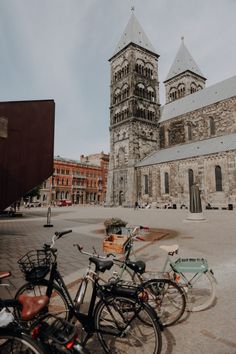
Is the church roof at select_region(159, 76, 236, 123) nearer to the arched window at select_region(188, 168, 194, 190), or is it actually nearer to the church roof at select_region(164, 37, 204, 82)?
the church roof at select_region(164, 37, 204, 82)

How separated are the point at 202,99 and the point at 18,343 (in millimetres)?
44617

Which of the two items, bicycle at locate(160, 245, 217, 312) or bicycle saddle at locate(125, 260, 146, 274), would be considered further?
bicycle at locate(160, 245, 217, 312)

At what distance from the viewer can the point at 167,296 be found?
325 cm

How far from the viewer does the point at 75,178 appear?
63875 mm

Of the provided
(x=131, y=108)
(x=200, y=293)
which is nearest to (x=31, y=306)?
(x=200, y=293)

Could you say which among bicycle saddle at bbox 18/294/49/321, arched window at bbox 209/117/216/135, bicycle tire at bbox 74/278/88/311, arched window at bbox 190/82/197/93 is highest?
arched window at bbox 190/82/197/93

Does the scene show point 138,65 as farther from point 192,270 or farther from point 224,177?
point 192,270

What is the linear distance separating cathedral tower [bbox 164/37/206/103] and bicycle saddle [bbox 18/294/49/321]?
52.8 metres

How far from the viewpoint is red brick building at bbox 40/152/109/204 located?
58625 mm

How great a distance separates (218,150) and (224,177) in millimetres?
3747

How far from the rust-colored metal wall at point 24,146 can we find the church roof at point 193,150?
2738 centimetres

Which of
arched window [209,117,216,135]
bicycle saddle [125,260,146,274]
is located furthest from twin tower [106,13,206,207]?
bicycle saddle [125,260,146,274]

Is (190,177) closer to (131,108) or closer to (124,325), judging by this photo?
(131,108)

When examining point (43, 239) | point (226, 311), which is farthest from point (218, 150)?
point (226, 311)
